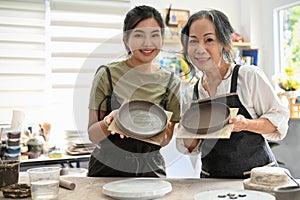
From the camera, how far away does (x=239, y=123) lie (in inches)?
49.9

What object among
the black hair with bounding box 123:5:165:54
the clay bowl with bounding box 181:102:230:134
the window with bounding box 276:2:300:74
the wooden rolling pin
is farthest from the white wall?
the wooden rolling pin

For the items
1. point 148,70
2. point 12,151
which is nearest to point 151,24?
point 148,70

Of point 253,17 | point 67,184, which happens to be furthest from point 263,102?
point 253,17

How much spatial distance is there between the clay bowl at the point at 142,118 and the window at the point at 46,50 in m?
1.61

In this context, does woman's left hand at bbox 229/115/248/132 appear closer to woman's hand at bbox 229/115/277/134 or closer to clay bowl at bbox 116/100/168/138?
woman's hand at bbox 229/115/277/134

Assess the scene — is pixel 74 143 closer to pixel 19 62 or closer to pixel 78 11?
pixel 19 62

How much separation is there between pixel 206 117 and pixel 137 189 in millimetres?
392

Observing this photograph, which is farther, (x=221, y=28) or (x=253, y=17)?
(x=253, y=17)

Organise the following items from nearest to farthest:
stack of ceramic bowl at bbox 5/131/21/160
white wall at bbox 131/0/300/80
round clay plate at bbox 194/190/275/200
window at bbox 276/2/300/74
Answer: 1. round clay plate at bbox 194/190/275/200
2. stack of ceramic bowl at bbox 5/131/21/160
3. window at bbox 276/2/300/74
4. white wall at bbox 131/0/300/80

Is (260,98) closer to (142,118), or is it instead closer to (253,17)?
(142,118)

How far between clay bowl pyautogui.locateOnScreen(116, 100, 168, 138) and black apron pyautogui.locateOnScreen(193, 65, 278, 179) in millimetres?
265

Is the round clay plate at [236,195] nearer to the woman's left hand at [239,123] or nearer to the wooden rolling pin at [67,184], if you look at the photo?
the woman's left hand at [239,123]

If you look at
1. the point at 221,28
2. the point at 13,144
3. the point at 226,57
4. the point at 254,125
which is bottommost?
the point at 13,144

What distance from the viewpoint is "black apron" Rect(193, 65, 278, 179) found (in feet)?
4.58
